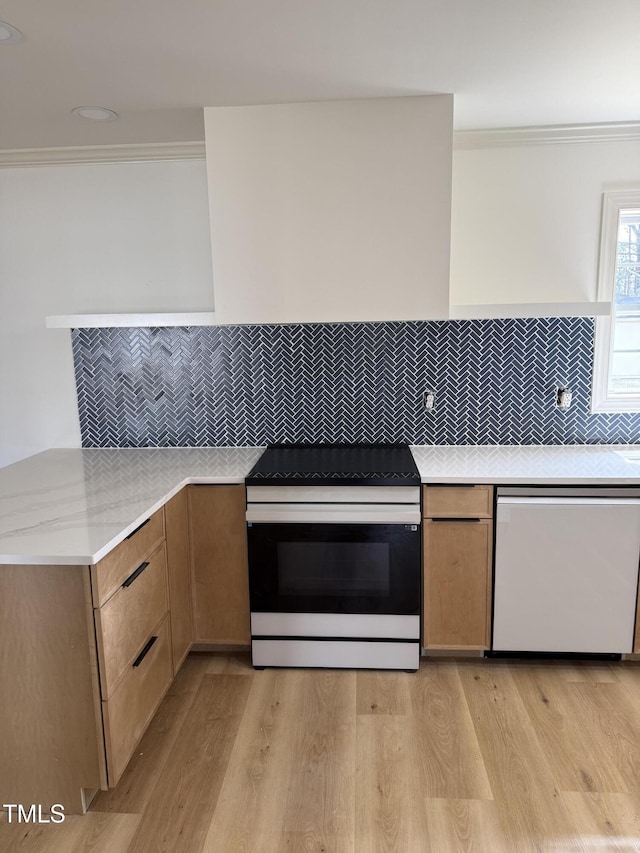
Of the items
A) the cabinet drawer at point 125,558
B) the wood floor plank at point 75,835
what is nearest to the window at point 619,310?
the cabinet drawer at point 125,558

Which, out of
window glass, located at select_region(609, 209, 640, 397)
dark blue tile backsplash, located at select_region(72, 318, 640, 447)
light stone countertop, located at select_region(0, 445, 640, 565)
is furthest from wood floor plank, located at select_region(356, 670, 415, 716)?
window glass, located at select_region(609, 209, 640, 397)

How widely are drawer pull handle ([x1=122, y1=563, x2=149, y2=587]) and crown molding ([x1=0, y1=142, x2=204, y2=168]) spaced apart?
1.94m

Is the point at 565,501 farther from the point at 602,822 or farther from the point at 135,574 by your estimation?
the point at 135,574

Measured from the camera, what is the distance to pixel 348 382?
9.55ft

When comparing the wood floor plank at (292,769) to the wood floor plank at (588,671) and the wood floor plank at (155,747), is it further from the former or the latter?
the wood floor plank at (588,671)

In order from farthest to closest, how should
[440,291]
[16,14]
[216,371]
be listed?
[216,371] → [440,291] → [16,14]

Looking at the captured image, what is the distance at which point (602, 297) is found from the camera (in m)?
2.82

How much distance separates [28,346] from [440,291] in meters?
2.09

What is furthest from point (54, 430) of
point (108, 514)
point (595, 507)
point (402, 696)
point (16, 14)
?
point (595, 507)

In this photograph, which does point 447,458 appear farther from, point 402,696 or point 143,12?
point 143,12

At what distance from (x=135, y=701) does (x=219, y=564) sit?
71cm

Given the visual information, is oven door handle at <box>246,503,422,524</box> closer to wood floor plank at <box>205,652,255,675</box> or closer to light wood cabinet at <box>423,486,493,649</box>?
light wood cabinet at <box>423,486,493,649</box>

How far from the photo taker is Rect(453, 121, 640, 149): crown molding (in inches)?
105

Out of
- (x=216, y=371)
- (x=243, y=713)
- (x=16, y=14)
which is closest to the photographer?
(x=16, y=14)
